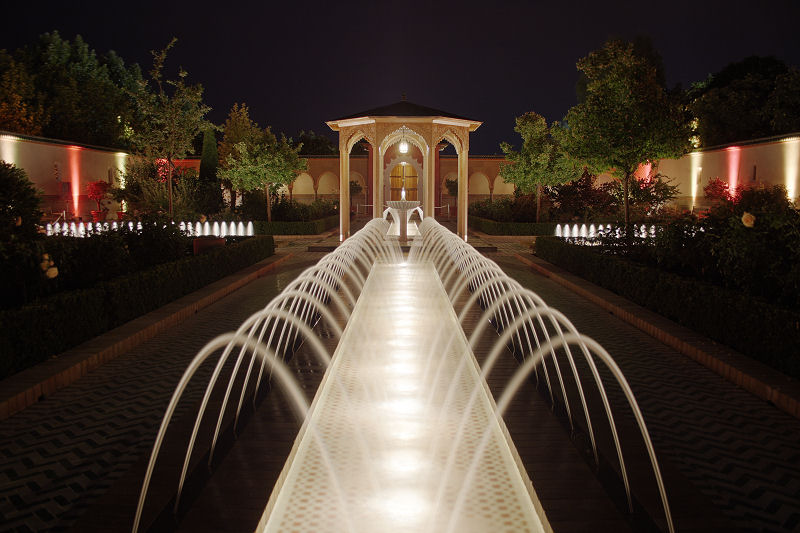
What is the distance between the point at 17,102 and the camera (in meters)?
34.0

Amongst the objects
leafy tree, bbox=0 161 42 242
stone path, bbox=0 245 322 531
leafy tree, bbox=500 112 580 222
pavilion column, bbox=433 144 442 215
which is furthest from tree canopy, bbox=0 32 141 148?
stone path, bbox=0 245 322 531

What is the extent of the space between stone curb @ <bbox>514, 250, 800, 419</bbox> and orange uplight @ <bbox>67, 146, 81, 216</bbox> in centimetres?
2482

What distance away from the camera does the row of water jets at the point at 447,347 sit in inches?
145

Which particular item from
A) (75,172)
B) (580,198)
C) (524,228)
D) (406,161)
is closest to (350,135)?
(524,228)

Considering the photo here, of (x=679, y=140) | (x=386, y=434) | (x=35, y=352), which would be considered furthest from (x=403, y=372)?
(x=679, y=140)

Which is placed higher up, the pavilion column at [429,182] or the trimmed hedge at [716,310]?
the pavilion column at [429,182]

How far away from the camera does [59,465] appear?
12.5 feet

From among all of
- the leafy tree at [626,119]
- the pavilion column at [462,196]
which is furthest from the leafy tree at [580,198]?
the leafy tree at [626,119]

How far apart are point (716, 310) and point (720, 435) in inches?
100

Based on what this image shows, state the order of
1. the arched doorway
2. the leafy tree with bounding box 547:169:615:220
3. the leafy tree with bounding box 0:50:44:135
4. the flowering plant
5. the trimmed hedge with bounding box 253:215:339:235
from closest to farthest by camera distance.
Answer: the trimmed hedge with bounding box 253:215:339:235 → the leafy tree with bounding box 547:169:615:220 → the flowering plant → the leafy tree with bounding box 0:50:44:135 → the arched doorway

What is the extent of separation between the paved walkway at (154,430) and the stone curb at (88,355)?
3.5 inches

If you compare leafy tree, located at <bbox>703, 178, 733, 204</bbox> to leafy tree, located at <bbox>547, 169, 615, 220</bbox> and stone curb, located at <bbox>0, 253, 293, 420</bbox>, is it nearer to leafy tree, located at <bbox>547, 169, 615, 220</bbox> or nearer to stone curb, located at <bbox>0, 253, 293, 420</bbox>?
leafy tree, located at <bbox>547, 169, 615, 220</bbox>

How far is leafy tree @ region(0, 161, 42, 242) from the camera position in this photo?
7242 millimetres

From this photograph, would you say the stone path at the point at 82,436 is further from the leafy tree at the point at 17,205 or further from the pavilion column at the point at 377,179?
the pavilion column at the point at 377,179
